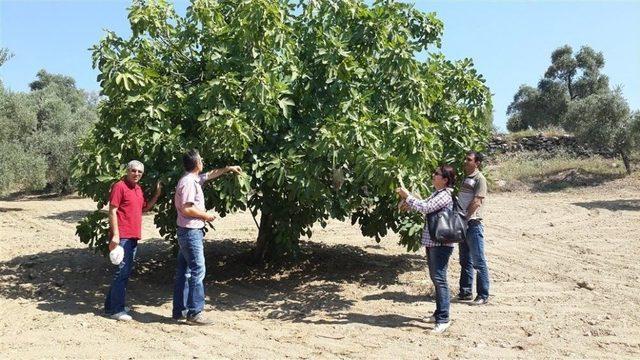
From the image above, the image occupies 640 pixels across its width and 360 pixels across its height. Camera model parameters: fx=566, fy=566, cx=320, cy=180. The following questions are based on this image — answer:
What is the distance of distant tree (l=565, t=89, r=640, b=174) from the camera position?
19.9 meters

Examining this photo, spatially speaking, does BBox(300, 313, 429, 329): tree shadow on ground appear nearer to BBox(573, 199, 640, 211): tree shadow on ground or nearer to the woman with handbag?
the woman with handbag

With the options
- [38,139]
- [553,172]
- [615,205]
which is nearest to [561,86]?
[553,172]

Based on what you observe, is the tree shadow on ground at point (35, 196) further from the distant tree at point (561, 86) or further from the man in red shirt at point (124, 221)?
the distant tree at point (561, 86)

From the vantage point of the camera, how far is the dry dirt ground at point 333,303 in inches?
188

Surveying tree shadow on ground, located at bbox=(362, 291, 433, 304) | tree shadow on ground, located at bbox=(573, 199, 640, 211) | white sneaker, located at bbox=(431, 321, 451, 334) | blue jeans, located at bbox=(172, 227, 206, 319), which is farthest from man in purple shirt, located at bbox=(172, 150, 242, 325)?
tree shadow on ground, located at bbox=(573, 199, 640, 211)

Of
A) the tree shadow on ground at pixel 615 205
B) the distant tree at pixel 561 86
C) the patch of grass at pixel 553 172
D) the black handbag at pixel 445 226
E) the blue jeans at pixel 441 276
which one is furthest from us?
the distant tree at pixel 561 86


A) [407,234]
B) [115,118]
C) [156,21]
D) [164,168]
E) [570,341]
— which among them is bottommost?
[570,341]

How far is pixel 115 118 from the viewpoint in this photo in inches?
255

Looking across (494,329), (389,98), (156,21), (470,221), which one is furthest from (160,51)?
(494,329)

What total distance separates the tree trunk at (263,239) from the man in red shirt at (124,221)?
1.94m

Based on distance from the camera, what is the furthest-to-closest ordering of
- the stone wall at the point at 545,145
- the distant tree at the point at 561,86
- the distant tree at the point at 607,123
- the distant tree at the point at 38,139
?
the distant tree at the point at 561,86
the stone wall at the point at 545,145
the distant tree at the point at 607,123
the distant tree at the point at 38,139

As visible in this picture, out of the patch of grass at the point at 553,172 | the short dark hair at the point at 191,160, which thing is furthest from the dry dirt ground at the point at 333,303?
the patch of grass at the point at 553,172

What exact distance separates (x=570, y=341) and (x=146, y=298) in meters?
4.44

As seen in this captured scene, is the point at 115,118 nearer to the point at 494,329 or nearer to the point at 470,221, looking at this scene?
the point at 470,221
